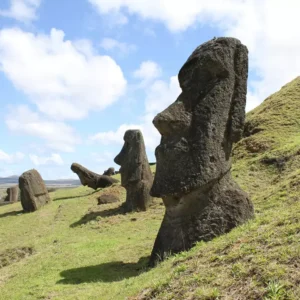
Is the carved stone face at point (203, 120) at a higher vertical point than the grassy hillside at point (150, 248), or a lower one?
higher

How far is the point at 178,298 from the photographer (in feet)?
18.3

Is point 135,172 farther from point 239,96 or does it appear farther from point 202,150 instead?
point 202,150

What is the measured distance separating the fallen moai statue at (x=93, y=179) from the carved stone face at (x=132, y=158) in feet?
27.0

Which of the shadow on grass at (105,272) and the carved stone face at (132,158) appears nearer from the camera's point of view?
the shadow on grass at (105,272)

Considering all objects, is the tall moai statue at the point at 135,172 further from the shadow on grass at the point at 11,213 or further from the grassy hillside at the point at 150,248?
the shadow on grass at the point at 11,213

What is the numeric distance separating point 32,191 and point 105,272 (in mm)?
14583

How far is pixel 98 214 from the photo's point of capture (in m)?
17.9

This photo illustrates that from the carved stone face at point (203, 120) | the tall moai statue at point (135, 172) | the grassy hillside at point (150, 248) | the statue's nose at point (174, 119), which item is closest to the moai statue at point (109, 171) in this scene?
the grassy hillside at point (150, 248)

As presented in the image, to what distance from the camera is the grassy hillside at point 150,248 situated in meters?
5.52

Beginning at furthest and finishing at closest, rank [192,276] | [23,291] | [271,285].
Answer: [23,291], [192,276], [271,285]

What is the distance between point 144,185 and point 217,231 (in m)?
9.33

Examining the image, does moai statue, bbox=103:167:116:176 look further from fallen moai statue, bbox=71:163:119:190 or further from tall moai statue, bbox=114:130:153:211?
tall moai statue, bbox=114:130:153:211

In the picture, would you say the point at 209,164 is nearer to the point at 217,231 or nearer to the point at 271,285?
the point at 217,231

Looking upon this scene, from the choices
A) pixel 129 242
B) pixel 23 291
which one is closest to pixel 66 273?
pixel 23 291
